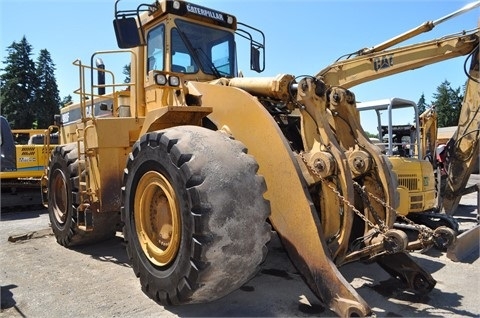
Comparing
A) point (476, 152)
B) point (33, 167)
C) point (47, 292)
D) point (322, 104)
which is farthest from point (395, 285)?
point (33, 167)

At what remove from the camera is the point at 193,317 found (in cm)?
348

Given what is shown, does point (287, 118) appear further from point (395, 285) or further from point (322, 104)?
point (395, 285)

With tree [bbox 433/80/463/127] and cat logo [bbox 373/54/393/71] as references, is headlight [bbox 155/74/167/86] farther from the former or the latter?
tree [bbox 433/80/463/127]

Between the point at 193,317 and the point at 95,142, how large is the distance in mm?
2583

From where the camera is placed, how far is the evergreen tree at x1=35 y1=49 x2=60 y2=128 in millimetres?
41281

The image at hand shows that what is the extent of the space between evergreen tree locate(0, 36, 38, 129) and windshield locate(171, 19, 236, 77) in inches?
1544

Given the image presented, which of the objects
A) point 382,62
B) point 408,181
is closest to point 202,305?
point 408,181

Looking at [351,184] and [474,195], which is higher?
[351,184]

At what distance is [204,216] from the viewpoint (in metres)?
3.05

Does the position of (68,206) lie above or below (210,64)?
below

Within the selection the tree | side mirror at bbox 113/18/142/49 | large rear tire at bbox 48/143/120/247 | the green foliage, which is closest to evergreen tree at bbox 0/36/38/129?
the green foliage

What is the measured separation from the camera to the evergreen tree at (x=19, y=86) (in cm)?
3972

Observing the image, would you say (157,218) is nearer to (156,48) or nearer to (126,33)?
(126,33)

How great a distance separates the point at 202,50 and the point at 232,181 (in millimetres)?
2756
